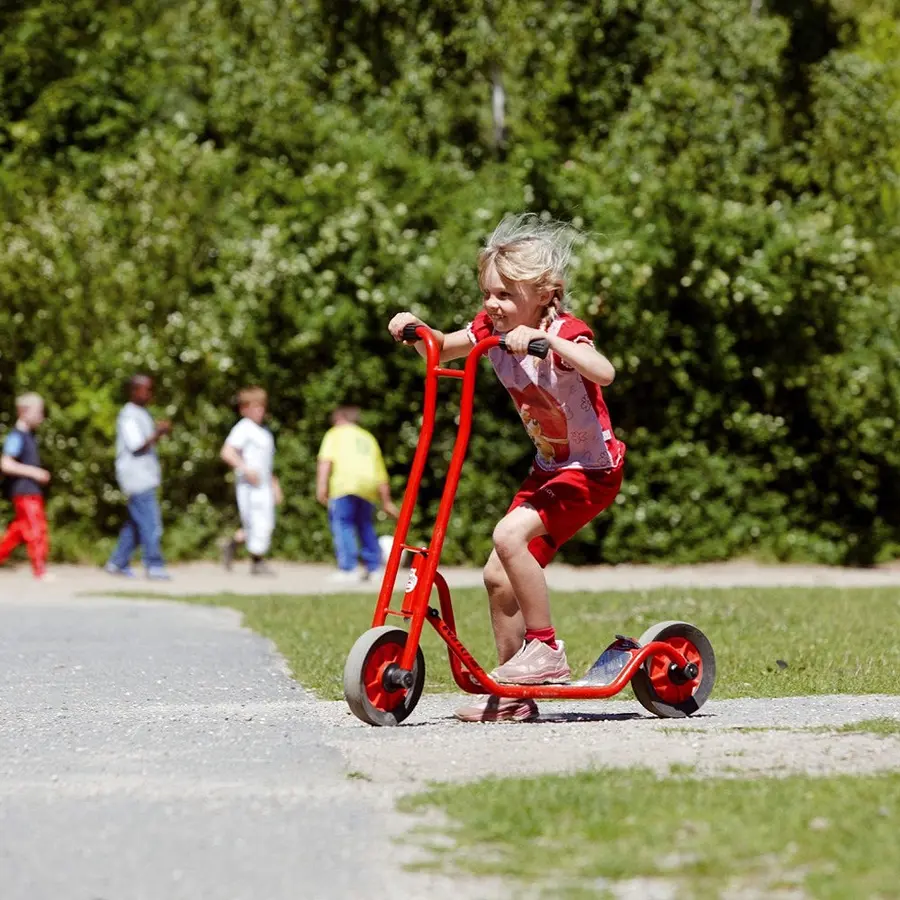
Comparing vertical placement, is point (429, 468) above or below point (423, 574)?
below

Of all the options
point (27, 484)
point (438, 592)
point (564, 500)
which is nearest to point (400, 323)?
point (564, 500)

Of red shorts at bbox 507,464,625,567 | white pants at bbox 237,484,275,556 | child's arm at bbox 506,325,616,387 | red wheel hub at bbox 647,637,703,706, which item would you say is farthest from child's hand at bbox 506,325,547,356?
white pants at bbox 237,484,275,556

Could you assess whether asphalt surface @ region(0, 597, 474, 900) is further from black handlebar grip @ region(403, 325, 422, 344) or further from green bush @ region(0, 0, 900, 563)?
green bush @ region(0, 0, 900, 563)

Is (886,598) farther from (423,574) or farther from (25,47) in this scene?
(25,47)

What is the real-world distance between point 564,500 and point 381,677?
1013 mm

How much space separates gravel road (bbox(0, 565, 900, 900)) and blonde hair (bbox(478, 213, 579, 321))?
162 cm

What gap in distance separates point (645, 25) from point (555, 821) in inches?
975

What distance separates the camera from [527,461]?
803 inches

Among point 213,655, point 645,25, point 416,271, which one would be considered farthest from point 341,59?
point 213,655

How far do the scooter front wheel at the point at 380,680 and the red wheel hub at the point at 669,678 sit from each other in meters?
1.00

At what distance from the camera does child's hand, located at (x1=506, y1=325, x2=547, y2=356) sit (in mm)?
6277

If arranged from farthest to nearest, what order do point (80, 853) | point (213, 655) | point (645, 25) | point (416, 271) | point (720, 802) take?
point (645, 25) < point (416, 271) < point (213, 655) < point (720, 802) < point (80, 853)

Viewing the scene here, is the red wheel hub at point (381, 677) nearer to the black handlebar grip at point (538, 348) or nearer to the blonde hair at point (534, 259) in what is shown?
the black handlebar grip at point (538, 348)

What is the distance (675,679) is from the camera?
23.2 feet
